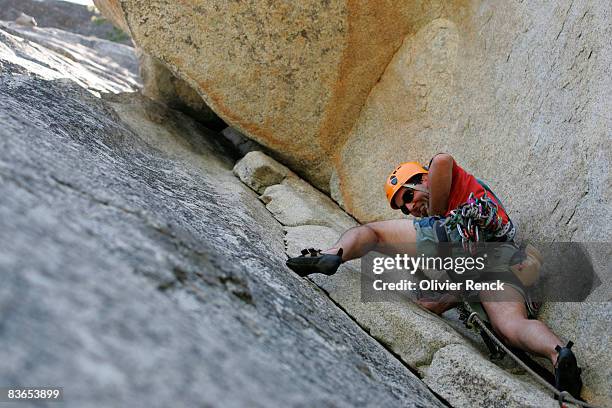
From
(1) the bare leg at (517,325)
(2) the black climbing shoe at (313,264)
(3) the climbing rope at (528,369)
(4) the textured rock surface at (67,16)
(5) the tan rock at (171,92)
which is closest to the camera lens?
(3) the climbing rope at (528,369)

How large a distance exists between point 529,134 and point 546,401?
5.26 ft

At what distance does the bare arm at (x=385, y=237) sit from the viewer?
9.96 feet

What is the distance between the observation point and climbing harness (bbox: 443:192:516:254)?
281 centimetres

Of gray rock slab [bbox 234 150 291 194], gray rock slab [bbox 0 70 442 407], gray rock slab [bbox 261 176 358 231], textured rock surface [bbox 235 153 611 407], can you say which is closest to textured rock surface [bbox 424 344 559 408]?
textured rock surface [bbox 235 153 611 407]

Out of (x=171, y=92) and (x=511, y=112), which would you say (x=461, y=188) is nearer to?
(x=511, y=112)

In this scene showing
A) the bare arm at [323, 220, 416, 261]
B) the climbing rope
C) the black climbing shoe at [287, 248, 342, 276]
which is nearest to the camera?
the climbing rope

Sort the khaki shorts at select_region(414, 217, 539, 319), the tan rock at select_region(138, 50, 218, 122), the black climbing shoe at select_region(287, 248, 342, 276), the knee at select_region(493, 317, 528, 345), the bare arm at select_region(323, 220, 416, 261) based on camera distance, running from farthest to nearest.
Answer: the tan rock at select_region(138, 50, 218, 122) → the bare arm at select_region(323, 220, 416, 261) → the khaki shorts at select_region(414, 217, 539, 319) → the black climbing shoe at select_region(287, 248, 342, 276) → the knee at select_region(493, 317, 528, 345)

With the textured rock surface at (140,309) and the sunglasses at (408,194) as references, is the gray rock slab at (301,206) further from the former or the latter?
the textured rock surface at (140,309)

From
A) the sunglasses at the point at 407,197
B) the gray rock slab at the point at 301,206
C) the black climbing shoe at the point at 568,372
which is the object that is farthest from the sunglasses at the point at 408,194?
the black climbing shoe at the point at 568,372

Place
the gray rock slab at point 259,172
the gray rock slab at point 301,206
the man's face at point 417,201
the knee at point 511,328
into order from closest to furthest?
1. the knee at point 511,328
2. the man's face at point 417,201
3. the gray rock slab at point 301,206
4. the gray rock slab at point 259,172

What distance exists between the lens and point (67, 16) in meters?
14.0

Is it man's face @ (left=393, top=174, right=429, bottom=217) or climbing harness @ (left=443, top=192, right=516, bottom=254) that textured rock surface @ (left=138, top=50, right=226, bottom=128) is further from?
climbing harness @ (left=443, top=192, right=516, bottom=254)

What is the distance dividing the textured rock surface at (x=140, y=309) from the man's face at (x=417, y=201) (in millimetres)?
1042

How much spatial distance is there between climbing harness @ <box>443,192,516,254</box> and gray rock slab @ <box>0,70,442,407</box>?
2.66 ft
